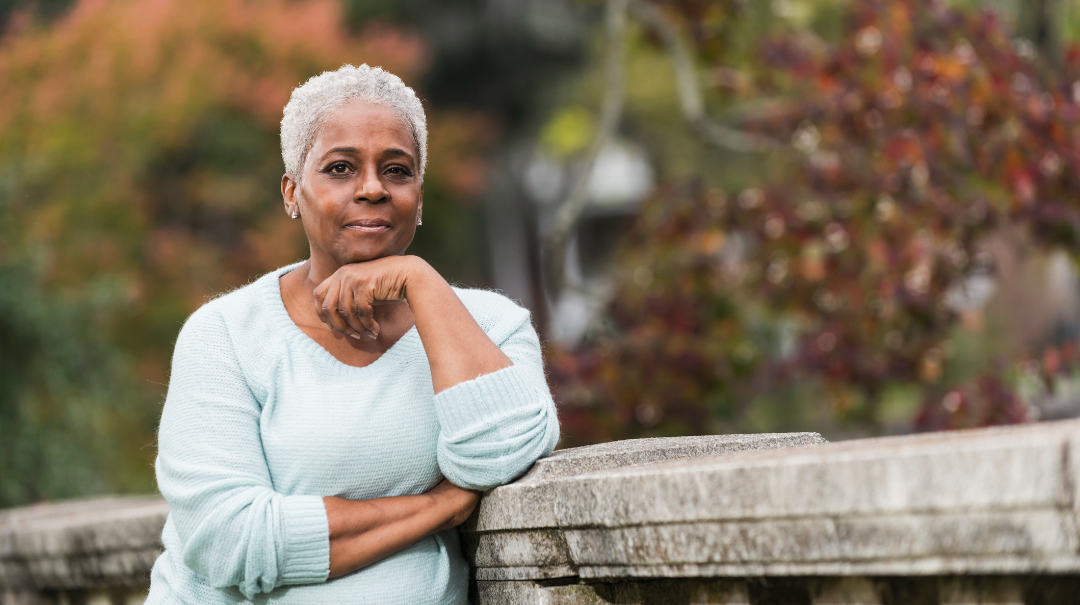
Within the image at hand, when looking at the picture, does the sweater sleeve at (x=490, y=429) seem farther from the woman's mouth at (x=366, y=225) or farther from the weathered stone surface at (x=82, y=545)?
the weathered stone surface at (x=82, y=545)

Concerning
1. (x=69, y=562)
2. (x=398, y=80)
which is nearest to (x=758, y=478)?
(x=398, y=80)

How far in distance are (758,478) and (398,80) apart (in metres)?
1.07

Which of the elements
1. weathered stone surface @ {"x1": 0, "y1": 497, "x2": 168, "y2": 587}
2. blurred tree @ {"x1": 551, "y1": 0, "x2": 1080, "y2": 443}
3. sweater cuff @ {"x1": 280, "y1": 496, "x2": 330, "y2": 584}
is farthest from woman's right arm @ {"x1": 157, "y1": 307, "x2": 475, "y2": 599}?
blurred tree @ {"x1": 551, "y1": 0, "x2": 1080, "y2": 443}

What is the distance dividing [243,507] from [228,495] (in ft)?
0.10

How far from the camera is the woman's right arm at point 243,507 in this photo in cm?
185

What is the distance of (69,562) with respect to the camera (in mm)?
3119

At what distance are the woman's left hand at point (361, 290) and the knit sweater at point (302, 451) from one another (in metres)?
0.08

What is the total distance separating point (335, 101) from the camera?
6.72 ft

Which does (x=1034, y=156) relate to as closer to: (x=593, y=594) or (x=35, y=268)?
(x=593, y=594)

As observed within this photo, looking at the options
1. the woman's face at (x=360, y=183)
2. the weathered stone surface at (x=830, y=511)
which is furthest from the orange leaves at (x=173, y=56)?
the weathered stone surface at (x=830, y=511)

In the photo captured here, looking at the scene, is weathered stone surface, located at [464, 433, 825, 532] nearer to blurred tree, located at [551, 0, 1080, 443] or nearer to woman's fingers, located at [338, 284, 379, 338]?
woman's fingers, located at [338, 284, 379, 338]

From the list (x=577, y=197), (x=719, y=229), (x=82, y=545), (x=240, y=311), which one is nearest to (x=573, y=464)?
(x=240, y=311)


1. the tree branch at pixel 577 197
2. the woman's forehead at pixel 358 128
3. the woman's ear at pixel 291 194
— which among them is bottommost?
the tree branch at pixel 577 197

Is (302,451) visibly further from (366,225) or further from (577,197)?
(577,197)
